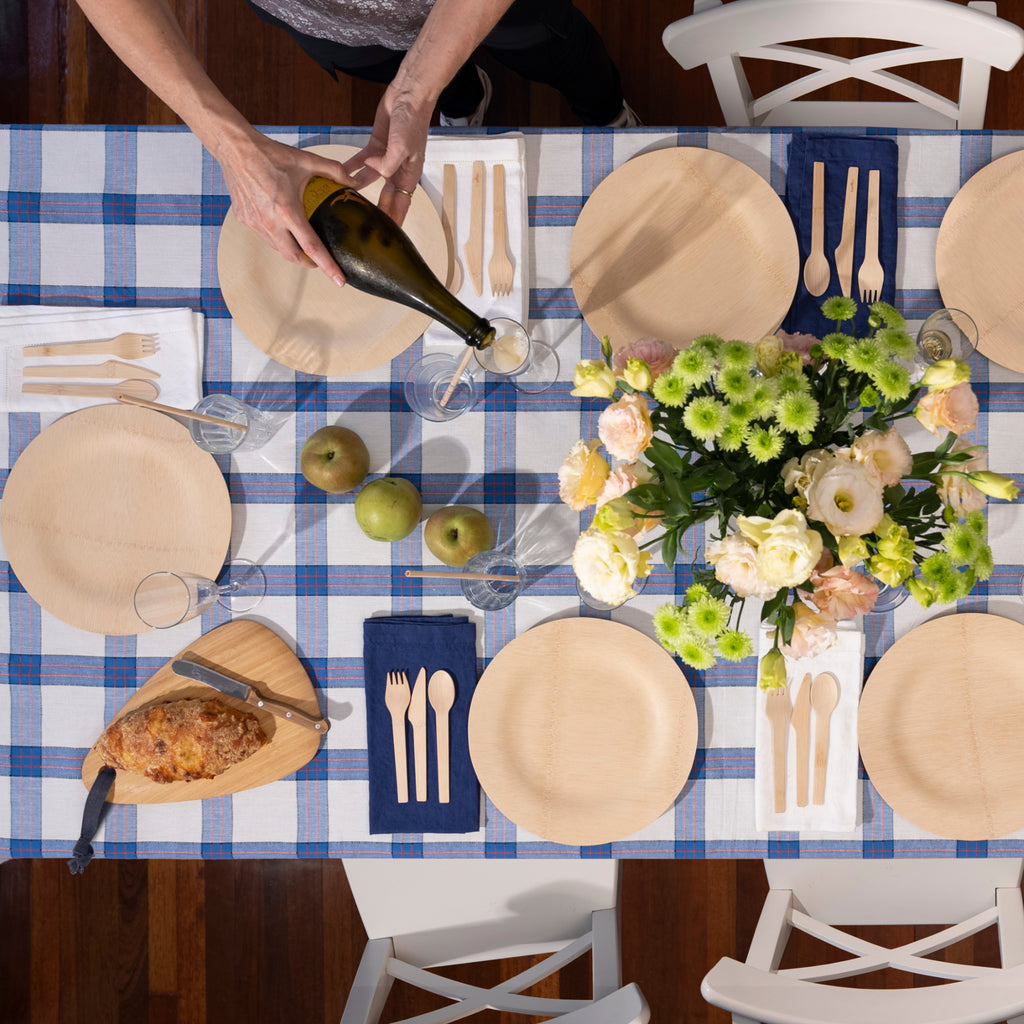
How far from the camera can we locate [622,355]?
934 mm

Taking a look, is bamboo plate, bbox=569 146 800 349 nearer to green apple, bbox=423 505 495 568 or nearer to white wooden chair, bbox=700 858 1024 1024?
green apple, bbox=423 505 495 568

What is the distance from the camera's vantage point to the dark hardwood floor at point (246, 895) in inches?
81.4

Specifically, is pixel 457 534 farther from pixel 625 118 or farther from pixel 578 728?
pixel 625 118

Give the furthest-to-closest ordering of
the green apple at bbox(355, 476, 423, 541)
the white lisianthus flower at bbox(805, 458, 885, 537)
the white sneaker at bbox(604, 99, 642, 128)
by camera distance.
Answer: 1. the white sneaker at bbox(604, 99, 642, 128)
2. the green apple at bbox(355, 476, 423, 541)
3. the white lisianthus flower at bbox(805, 458, 885, 537)

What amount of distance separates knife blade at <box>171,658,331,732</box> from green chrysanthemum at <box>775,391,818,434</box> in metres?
0.86

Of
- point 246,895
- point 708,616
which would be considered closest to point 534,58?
point 708,616

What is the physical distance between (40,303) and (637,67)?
1550mm

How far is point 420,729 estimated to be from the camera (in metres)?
1.26

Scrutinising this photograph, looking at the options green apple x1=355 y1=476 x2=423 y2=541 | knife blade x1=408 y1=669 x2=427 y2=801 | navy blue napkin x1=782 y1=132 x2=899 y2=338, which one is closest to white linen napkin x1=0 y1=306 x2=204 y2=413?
green apple x1=355 y1=476 x2=423 y2=541

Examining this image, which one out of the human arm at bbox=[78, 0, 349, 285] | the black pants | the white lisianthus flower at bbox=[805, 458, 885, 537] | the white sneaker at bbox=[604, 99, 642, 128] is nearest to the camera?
the white lisianthus flower at bbox=[805, 458, 885, 537]

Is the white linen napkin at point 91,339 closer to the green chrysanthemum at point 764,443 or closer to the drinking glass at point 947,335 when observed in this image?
the green chrysanthemum at point 764,443

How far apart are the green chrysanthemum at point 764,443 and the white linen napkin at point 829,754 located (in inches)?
21.2

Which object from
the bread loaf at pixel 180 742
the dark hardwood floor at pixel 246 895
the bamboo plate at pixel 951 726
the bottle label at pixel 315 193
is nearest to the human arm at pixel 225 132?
the bottle label at pixel 315 193

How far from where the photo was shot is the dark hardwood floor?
6.79 feet
